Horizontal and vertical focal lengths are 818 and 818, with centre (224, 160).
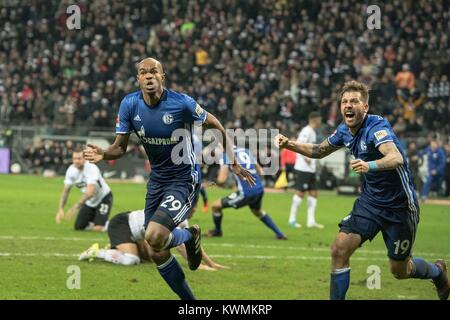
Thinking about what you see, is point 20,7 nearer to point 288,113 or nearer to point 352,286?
point 288,113

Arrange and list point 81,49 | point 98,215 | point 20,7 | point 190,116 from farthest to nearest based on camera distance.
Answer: point 20,7 < point 81,49 < point 98,215 < point 190,116

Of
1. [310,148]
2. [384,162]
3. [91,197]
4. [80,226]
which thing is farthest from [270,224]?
[384,162]

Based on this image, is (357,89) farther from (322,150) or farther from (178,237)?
(178,237)

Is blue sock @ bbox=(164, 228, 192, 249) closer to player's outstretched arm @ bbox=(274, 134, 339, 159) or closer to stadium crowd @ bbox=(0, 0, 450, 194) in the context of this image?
player's outstretched arm @ bbox=(274, 134, 339, 159)

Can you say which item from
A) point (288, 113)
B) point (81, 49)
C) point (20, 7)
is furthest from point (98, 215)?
point (20, 7)

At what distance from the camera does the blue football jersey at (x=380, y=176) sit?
8.39m

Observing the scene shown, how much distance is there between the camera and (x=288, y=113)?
30.8 metres

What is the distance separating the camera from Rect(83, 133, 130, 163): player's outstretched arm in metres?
8.81

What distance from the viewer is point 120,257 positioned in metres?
11.6

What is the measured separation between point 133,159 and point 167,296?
21.9 meters

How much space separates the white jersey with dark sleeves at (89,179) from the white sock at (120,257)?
4021 mm

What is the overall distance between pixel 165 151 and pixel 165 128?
0.86 feet

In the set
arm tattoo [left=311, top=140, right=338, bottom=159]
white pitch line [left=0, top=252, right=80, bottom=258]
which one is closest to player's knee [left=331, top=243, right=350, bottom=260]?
arm tattoo [left=311, top=140, right=338, bottom=159]

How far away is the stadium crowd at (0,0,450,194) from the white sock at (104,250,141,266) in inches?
715
